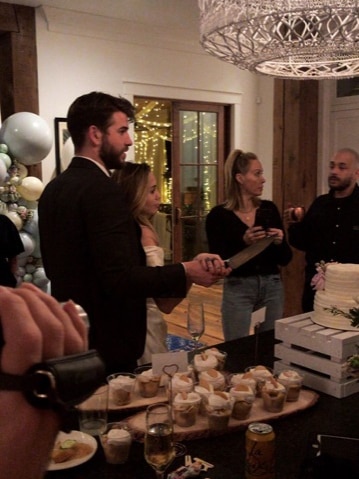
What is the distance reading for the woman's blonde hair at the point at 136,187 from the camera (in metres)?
2.39

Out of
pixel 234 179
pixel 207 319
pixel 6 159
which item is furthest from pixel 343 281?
pixel 207 319

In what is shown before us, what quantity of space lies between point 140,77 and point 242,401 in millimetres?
4927

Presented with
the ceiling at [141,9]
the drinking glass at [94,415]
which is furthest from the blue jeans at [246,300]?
the ceiling at [141,9]

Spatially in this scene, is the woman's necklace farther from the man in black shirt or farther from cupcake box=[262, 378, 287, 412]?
cupcake box=[262, 378, 287, 412]

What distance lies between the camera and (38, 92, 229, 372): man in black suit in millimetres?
1934

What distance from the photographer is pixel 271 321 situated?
10.4 ft

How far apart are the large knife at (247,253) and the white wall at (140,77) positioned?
10.3ft

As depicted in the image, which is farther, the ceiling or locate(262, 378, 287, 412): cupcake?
the ceiling

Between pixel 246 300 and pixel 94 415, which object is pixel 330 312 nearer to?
pixel 94 415

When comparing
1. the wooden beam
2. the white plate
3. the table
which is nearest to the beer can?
the table

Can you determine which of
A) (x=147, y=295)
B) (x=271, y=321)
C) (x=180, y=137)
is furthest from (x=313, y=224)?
(x=180, y=137)

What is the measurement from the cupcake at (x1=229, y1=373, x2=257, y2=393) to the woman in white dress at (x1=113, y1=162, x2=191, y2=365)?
0.57m

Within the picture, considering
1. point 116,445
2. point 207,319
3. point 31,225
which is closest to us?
point 116,445

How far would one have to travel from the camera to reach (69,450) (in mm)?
1410
